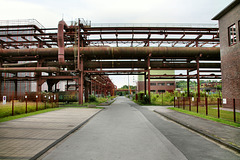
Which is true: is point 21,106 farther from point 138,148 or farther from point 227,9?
point 227,9

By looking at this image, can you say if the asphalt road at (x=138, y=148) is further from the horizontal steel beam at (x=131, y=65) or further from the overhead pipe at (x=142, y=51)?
the horizontal steel beam at (x=131, y=65)

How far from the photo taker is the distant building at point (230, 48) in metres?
14.4

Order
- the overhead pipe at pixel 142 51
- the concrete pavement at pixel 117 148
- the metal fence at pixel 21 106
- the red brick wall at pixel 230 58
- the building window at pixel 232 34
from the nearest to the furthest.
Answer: the concrete pavement at pixel 117 148 < the metal fence at pixel 21 106 < the red brick wall at pixel 230 58 < the building window at pixel 232 34 < the overhead pipe at pixel 142 51

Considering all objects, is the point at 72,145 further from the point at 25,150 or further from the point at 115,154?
the point at 115,154

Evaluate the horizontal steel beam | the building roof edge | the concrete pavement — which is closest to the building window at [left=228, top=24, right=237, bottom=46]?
the building roof edge

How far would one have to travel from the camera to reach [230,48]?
15.3 m

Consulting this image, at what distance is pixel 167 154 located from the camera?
428 cm

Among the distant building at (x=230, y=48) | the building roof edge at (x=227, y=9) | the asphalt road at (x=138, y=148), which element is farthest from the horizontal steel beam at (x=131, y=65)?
the asphalt road at (x=138, y=148)

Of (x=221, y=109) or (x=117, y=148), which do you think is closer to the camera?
(x=117, y=148)

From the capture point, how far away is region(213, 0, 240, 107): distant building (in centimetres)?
1437

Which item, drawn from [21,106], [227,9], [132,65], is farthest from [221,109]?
[21,106]

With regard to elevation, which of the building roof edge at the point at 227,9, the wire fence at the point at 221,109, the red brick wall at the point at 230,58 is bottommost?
the wire fence at the point at 221,109

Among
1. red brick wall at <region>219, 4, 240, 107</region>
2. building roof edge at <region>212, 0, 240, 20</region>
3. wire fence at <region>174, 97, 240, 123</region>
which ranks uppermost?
building roof edge at <region>212, 0, 240, 20</region>

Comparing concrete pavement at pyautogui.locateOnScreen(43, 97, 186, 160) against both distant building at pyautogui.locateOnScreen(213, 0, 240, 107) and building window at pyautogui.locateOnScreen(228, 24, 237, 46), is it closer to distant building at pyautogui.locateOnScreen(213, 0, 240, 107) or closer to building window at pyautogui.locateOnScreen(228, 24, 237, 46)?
distant building at pyautogui.locateOnScreen(213, 0, 240, 107)
